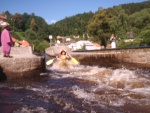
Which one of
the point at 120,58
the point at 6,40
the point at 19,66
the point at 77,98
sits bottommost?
the point at 77,98

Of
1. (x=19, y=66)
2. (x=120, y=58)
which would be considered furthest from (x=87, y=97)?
(x=120, y=58)

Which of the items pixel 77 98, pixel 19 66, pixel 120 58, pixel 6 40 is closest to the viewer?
pixel 77 98

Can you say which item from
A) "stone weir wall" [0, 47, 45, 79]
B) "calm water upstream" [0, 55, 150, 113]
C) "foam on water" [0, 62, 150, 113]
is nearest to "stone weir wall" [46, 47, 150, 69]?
"stone weir wall" [0, 47, 45, 79]

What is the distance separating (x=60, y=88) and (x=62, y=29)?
474 ft

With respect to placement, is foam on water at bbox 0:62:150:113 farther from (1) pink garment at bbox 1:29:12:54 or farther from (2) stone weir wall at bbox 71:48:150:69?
(2) stone weir wall at bbox 71:48:150:69

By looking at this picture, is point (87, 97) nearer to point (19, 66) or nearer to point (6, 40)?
point (19, 66)

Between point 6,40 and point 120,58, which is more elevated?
point 6,40

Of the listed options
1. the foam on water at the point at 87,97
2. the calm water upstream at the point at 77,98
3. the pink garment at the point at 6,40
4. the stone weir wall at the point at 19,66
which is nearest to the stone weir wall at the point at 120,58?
the stone weir wall at the point at 19,66

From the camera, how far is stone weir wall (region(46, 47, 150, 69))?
624 inches

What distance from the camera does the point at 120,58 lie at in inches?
691

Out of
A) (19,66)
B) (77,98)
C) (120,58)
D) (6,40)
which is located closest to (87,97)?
(77,98)

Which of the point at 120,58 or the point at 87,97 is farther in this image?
the point at 120,58

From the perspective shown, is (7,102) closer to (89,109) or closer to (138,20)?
(89,109)

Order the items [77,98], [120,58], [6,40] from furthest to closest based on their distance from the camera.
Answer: [120,58] < [6,40] < [77,98]
